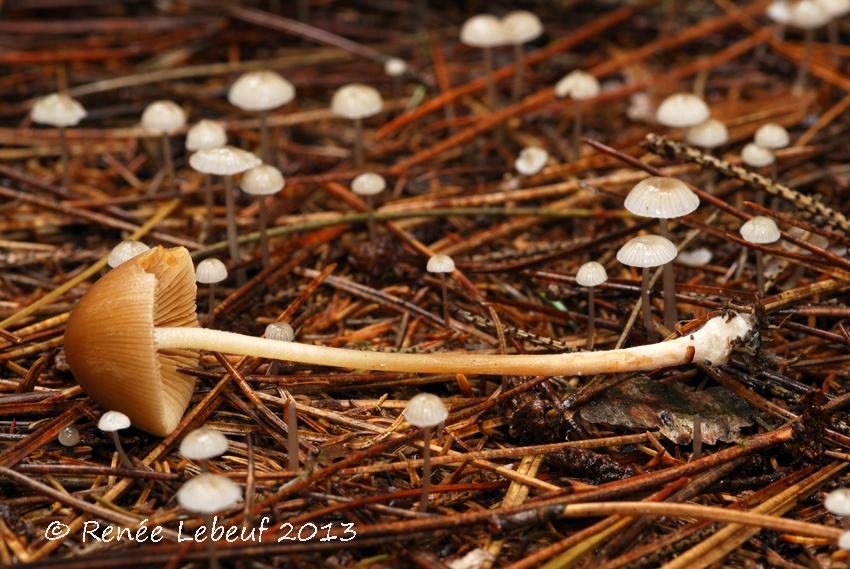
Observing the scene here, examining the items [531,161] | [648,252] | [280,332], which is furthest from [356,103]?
[648,252]

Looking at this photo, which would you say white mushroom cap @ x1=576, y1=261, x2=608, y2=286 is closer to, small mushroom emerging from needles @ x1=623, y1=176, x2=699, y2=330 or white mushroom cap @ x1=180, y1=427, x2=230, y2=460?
small mushroom emerging from needles @ x1=623, y1=176, x2=699, y2=330

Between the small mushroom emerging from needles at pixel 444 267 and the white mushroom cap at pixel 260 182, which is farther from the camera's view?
the white mushroom cap at pixel 260 182

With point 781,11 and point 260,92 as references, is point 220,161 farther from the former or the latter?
point 781,11

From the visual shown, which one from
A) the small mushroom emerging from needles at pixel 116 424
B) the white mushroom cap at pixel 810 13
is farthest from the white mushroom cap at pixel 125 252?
the white mushroom cap at pixel 810 13

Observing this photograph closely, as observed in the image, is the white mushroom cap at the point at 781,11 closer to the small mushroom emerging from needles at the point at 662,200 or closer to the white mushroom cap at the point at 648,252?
the small mushroom emerging from needles at the point at 662,200

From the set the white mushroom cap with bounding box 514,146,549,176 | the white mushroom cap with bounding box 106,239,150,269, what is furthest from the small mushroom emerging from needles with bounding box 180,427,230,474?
the white mushroom cap with bounding box 514,146,549,176

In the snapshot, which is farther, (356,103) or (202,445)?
(356,103)
